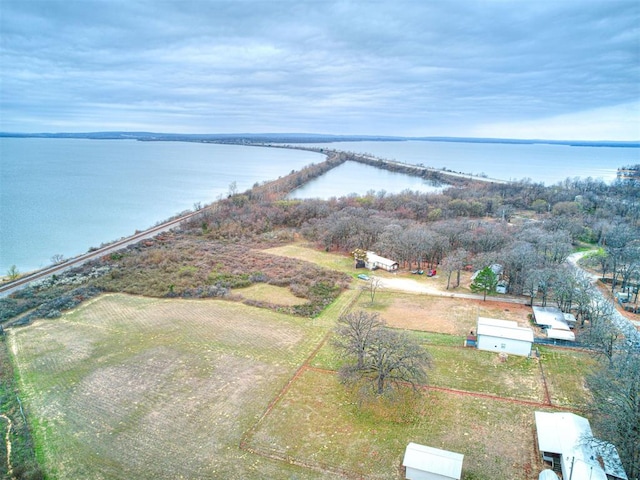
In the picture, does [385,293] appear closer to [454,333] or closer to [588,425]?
[454,333]

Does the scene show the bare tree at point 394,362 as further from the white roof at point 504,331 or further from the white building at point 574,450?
the white roof at point 504,331

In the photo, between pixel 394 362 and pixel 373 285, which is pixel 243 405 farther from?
pixel 373 285

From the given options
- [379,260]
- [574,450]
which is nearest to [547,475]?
[574,450]

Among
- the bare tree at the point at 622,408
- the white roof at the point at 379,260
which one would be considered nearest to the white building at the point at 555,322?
the bare tree at the point at 622,408

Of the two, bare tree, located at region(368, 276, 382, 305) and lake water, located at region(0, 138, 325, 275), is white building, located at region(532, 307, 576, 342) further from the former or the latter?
lake water, located at region(0, 138, 325, 275)

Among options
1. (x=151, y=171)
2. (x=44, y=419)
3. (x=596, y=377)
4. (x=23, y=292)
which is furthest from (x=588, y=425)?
(x=151, y=171)

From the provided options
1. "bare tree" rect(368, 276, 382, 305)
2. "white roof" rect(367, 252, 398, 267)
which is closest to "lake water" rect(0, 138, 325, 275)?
"white roof" rect(367, 252, 398, 267)
